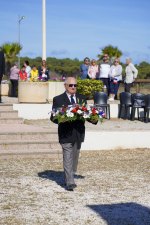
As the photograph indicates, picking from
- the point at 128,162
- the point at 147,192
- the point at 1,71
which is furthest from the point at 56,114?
the point at 1,71

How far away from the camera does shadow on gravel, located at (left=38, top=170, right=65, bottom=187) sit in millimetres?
9646

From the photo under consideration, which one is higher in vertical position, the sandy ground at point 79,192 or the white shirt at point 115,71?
the white shirt at point 115,71

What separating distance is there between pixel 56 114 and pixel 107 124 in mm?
8285

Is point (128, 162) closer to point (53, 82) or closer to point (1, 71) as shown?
point (1, 71)

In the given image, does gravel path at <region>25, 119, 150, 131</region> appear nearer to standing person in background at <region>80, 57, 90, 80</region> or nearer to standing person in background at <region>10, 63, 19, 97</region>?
standing person in background at <region>80, 57, 90, 80</region>

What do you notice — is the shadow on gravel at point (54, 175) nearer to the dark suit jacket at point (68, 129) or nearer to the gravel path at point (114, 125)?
the dark suit jacket at point (68, 129)

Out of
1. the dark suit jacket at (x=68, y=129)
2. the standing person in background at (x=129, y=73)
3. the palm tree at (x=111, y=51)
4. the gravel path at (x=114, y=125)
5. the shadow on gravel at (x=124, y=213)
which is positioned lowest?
the shadow on gravel at (x=124, y=213)

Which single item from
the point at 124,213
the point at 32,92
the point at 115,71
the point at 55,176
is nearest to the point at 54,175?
the point at 55,176

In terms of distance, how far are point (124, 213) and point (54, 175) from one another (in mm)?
3029

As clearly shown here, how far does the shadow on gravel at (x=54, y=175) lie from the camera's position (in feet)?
31.6

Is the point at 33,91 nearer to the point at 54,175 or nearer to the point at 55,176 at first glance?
the point at 54,175

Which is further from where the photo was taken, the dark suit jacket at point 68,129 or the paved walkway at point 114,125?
the paved walkway at point 114,125

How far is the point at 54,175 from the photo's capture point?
10.2 meters

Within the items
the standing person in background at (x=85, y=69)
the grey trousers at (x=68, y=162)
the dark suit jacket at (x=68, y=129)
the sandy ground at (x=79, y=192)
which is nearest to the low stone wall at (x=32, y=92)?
the standing person in background at (x=85, y=69)
